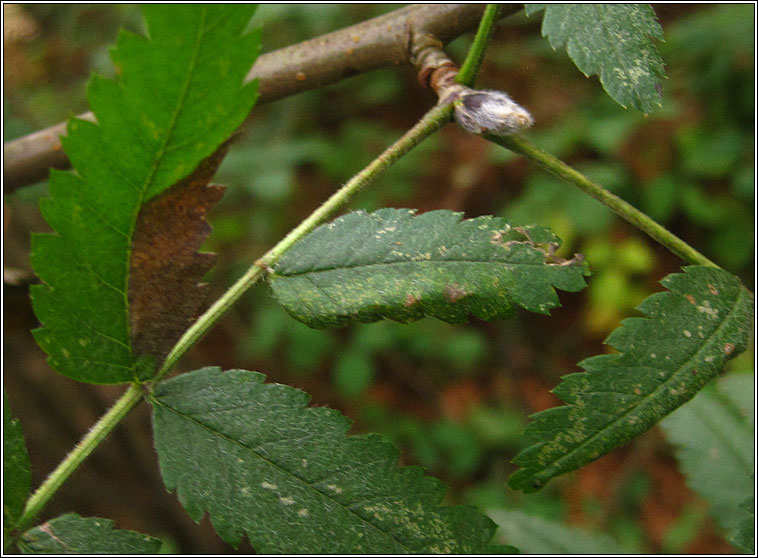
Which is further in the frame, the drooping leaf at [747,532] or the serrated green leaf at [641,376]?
the drooping leaf at [747,532]

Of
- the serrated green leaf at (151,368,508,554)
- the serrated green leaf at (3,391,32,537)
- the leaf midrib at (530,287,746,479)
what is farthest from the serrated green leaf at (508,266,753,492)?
the serrated green leaf at (3,391,32,537)

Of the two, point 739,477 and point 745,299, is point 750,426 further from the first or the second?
point 745,299

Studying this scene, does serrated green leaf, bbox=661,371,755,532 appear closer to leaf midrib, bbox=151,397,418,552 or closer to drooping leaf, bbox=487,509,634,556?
drooping leaf, bbox=487,509,634,556

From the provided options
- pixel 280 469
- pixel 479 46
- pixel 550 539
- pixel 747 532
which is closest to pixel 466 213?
pixel 550 539

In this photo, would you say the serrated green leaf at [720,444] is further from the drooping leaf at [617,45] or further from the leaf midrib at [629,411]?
the drooping leaf at [617,45]

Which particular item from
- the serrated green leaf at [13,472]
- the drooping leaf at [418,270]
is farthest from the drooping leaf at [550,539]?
the serrated green leaf at [13,472]

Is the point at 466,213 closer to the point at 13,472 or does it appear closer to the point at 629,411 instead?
the point at 629,411

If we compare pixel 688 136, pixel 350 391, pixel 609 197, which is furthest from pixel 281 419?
pixel 688 136
